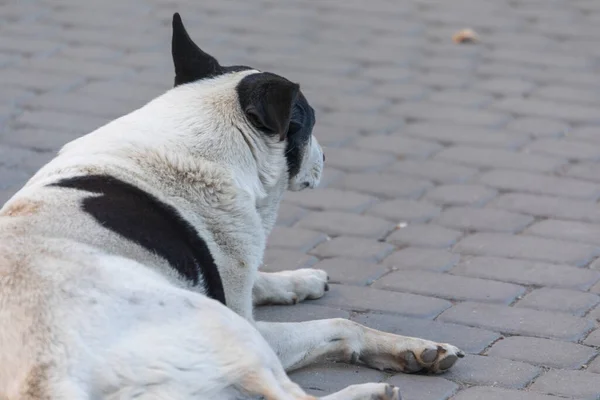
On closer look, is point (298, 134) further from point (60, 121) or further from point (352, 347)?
point (60, 121)

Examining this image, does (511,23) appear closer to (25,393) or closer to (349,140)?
(349,140)

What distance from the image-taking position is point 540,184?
653cm

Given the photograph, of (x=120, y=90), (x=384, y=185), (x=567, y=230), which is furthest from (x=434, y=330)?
(x=120, y=90)

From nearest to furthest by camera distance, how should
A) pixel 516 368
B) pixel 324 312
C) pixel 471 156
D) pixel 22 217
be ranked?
pixel 22 217
pixel 516 368
pixel 324 312
pixel 471 156

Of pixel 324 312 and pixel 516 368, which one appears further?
pixel 324 312

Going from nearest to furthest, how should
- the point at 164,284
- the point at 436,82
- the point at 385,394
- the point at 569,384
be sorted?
the point at 164,284
the point at 385,394
the point at 569,384
the point at 436,82

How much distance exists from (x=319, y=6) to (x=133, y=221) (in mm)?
6234

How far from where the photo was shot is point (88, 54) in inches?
329

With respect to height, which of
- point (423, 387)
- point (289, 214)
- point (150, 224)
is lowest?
point (289, 214)

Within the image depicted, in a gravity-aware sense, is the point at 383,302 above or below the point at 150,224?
below

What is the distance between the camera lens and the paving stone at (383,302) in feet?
16.5

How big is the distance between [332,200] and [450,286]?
1265 millimetres

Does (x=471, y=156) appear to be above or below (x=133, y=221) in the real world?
below

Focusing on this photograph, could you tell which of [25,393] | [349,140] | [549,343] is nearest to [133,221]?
[25,393]
